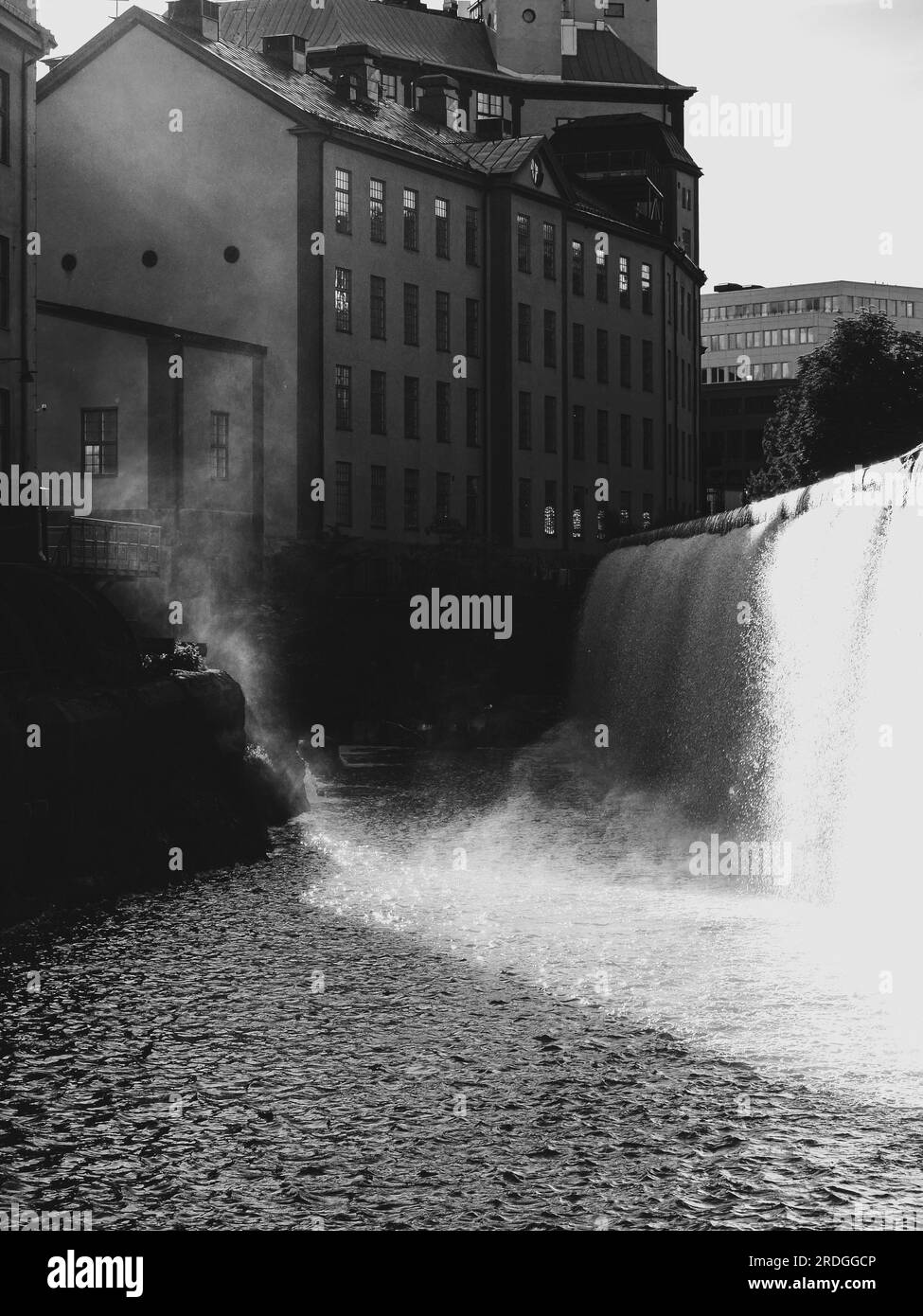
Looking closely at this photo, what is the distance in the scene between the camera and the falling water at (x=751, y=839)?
1777 centimetres

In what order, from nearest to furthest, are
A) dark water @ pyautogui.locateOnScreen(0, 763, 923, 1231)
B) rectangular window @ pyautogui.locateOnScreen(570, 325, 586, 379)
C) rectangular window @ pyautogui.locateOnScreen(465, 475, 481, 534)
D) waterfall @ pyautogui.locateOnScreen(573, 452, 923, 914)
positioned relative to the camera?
1. dark water @ pyautogui.locateOnScreen(0, 763, 923, 1231)
2. waterfall @ pyautogui.locateOnScreen(573, 452, 923, 914)
3. rectangular window @ pyautogui.locateOnScreen(465, 475, 481, 534)
4. rectangular window @ pyautogui.locateOnScreen(570, 325, 586, 379)

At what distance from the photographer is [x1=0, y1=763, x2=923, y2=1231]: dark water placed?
1212cm

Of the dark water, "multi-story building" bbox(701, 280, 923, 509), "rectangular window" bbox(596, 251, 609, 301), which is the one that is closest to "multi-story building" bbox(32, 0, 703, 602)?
"rectangular window" bbox(596, 251, 609, 301)

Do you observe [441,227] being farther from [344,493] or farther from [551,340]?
[344,493]

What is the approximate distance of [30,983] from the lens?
18.0 metres

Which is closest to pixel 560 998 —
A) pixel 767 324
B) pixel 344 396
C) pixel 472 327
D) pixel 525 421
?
pixel 344 396

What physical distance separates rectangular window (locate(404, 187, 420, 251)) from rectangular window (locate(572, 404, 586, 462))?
11853 millimetres

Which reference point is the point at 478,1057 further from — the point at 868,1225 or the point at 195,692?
the point at 195,692

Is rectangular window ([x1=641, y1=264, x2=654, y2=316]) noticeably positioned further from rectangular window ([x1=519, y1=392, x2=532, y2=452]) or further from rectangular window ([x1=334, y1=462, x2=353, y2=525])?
rectangular window ([x1=334, y1=462, x2=353, y2=525])

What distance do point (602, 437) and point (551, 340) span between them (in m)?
6.20

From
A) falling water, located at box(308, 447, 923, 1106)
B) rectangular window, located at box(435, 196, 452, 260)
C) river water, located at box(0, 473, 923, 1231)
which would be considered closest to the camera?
river water, located at box(0, 473, 923, 1231)

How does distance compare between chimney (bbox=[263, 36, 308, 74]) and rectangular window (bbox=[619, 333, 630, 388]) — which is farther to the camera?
rectangular window (bbox=[619, 333, 630, 388])

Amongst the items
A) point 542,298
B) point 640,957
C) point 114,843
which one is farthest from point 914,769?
point 542,298

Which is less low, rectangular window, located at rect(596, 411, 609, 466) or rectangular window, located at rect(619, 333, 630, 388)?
rectangular window, located at rect(619, 333, 630, 388)
